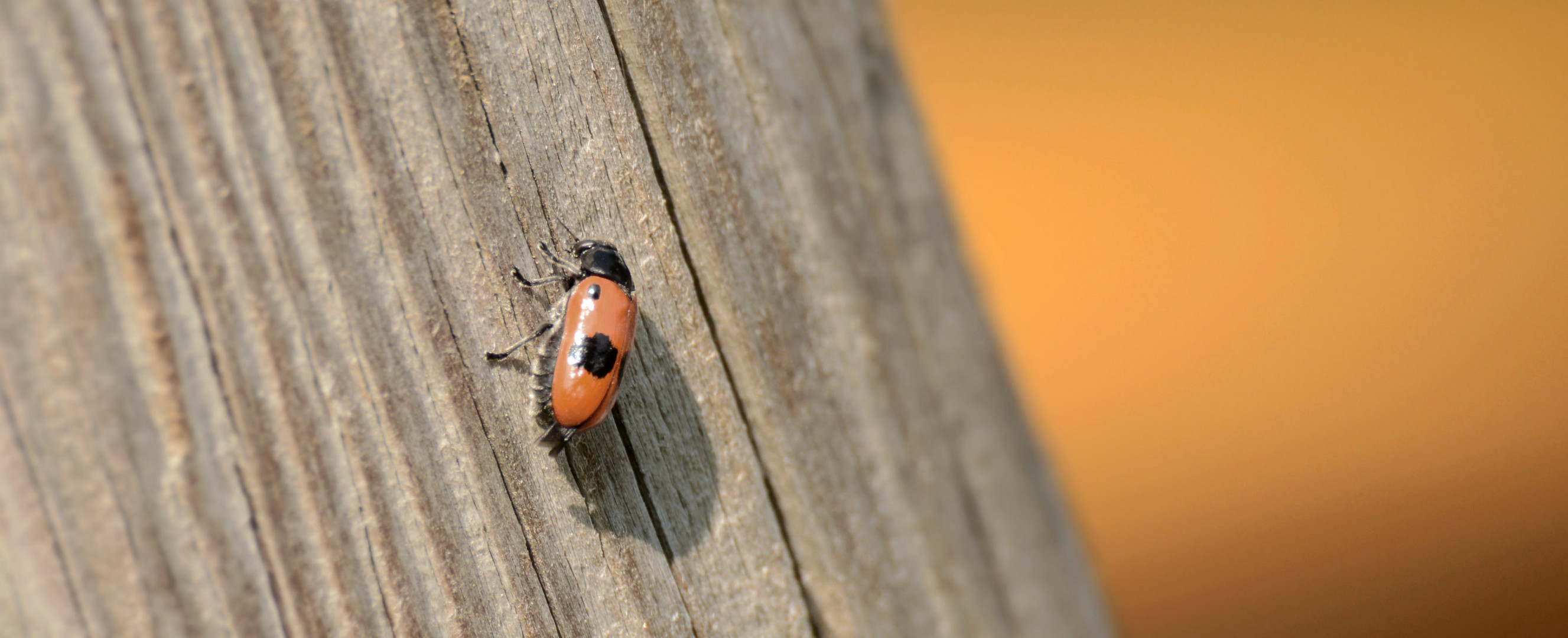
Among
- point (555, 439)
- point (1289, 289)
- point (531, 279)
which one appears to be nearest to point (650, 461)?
point (555, 439)

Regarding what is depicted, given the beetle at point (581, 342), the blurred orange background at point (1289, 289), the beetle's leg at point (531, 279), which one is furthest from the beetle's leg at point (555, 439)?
the blurred orange background at point (1289, 289)

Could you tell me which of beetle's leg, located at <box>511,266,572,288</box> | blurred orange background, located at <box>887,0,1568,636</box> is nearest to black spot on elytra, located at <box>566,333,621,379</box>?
beetle's leg, located at <box>511,266,572,288</box>

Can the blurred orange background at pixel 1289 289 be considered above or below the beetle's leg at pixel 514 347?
below

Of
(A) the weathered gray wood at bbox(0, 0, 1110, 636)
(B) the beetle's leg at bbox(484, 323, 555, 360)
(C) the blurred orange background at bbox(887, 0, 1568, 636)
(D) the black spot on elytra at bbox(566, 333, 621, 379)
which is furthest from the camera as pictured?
(C) the blurred orange background at bbox(887, 0, 1568, 636)

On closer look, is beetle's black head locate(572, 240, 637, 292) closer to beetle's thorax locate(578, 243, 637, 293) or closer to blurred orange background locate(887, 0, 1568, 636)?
beetle's thorax locate(578, 243, 637, 293)

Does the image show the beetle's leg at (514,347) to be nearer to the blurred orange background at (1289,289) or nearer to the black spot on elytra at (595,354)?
the black spot on elytra at (595,354)

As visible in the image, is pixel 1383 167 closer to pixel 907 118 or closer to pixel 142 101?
pixel 907 118
